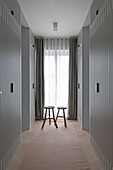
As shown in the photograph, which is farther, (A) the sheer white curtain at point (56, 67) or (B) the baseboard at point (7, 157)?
(A) the sheer white curtain at point (56, 67)

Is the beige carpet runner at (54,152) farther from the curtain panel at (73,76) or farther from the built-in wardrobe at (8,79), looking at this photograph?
the curtain panel at (73,76)

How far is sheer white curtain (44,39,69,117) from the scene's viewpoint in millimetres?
7207

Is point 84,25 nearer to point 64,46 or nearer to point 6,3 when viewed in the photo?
point 64,46

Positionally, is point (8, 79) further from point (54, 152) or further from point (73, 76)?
point (73, 76)

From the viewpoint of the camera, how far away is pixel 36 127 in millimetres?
5887

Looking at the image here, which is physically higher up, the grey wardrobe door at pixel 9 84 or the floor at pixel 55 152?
the grey wardrobe door at pixel 9 84

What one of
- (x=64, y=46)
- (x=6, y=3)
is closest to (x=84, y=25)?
(x=64, y=46)

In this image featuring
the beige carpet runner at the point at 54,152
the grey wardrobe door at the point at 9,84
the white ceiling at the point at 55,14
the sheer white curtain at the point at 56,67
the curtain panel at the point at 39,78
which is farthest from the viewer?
the sheer white curtain at the point at 56,67

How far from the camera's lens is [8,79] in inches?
123

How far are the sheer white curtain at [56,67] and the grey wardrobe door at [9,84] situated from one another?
3.41 meters

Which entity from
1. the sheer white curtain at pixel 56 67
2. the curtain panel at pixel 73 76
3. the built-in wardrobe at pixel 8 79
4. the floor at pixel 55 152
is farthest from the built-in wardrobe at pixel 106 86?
the sheer white curtain at pixel 56 67

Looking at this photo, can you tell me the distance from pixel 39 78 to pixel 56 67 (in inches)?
27.5

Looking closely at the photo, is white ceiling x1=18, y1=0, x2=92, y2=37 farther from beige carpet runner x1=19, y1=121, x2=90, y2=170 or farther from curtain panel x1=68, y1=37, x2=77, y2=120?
beige carpet runner x1=19, y1=121, x2=90, y2=170

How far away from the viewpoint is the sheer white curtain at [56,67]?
23.6ft
